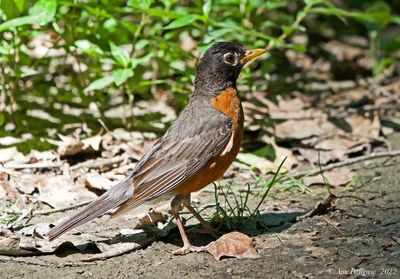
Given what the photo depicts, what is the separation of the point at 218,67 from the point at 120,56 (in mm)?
1217

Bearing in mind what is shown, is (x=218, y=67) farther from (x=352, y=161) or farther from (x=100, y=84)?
(x=352, y=161)

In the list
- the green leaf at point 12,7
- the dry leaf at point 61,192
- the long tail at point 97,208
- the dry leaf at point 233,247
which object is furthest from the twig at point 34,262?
the green leaf at point 12,7

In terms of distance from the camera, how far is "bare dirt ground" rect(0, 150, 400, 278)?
14.6ft

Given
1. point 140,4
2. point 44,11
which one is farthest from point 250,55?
point 44,11

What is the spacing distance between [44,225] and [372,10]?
5351mm

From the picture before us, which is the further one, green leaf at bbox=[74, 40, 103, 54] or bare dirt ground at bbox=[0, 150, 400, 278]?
green leaf at bbox=[74, 40, 103, 54]

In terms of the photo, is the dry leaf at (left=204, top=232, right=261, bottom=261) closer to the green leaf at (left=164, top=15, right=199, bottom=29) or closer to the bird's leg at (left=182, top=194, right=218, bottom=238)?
the bird's leg at (left=182, top=194, right=218, bottom=238)

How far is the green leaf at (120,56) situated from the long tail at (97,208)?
1635 millimetres

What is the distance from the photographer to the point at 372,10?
9008mm

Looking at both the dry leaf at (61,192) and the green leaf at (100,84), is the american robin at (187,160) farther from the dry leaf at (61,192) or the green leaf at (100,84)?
the green leaf at (100,84)

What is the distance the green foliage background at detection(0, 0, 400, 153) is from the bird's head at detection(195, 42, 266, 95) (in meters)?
0.60

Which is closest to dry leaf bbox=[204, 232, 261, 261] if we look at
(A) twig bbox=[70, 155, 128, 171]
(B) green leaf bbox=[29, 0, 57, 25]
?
(A) twig bbox=[70, 155, 128, 171]

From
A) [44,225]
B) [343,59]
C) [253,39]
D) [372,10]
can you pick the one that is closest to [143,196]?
[44,225]

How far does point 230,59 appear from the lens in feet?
18.8
